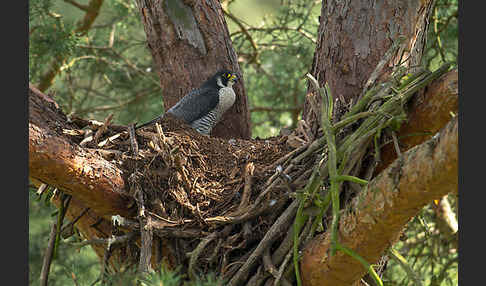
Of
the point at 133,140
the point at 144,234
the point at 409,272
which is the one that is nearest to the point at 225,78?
the point at 133,140

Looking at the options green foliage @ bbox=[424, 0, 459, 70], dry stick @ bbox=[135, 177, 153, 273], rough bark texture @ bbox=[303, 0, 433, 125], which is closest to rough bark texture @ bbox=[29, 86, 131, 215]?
dry stick @ bbox=[135, 177, 153, 273]

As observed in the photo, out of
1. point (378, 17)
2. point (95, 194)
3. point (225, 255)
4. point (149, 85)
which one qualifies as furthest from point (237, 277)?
point (149, 85)

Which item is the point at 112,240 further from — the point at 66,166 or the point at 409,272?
the point at 409,272

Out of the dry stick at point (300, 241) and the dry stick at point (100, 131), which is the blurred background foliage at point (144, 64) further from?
the dry stick at point (300, 241)

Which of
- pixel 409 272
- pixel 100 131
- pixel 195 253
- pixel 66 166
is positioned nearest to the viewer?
pixel 409 272

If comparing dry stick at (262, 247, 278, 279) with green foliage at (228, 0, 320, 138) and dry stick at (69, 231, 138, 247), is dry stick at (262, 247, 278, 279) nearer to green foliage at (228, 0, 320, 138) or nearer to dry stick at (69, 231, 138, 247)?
dry stick at (69, 231, 138, 247)

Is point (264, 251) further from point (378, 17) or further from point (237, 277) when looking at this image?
point (378, 17)

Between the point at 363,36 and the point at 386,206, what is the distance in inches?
46.4

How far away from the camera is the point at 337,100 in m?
2.59

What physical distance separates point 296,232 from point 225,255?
38 cm

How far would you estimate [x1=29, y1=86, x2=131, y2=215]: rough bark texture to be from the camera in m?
2.09

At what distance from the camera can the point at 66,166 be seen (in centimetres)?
216

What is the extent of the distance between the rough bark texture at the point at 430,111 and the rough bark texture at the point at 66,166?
1113 mm

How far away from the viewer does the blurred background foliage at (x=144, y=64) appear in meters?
4.76
